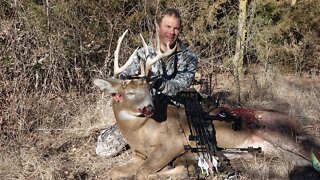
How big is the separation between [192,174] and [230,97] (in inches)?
115

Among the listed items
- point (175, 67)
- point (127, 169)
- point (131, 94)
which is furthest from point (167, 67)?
point (127, 169)

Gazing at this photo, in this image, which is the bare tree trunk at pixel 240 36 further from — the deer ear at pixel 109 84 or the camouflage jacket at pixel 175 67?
the deer ear at pixel 109 84

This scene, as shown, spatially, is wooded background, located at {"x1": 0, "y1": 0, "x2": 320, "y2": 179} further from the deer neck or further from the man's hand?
the man's hand

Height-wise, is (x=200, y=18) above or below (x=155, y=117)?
above

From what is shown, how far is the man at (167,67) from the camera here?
5098 millimetres

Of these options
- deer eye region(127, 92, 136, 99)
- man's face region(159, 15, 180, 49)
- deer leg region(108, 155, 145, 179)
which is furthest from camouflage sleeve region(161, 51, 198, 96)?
deer leg region(108, 155, 145, 179)

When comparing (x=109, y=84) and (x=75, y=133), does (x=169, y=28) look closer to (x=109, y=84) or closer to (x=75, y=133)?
(x=109, y=84)

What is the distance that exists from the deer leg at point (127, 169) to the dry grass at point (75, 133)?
20 cm

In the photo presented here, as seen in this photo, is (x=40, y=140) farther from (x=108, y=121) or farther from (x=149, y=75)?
(x=149, y=75)

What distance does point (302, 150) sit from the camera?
472cm

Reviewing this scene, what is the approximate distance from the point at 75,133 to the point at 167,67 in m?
1.37

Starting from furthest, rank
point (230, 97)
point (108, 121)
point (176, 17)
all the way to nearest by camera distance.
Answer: point (230, 97), point (108, 121), point (176, 17)

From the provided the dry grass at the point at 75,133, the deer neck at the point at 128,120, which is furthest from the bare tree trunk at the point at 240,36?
the deer neck at the point at 128,120

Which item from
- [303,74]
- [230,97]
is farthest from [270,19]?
[230,97]
